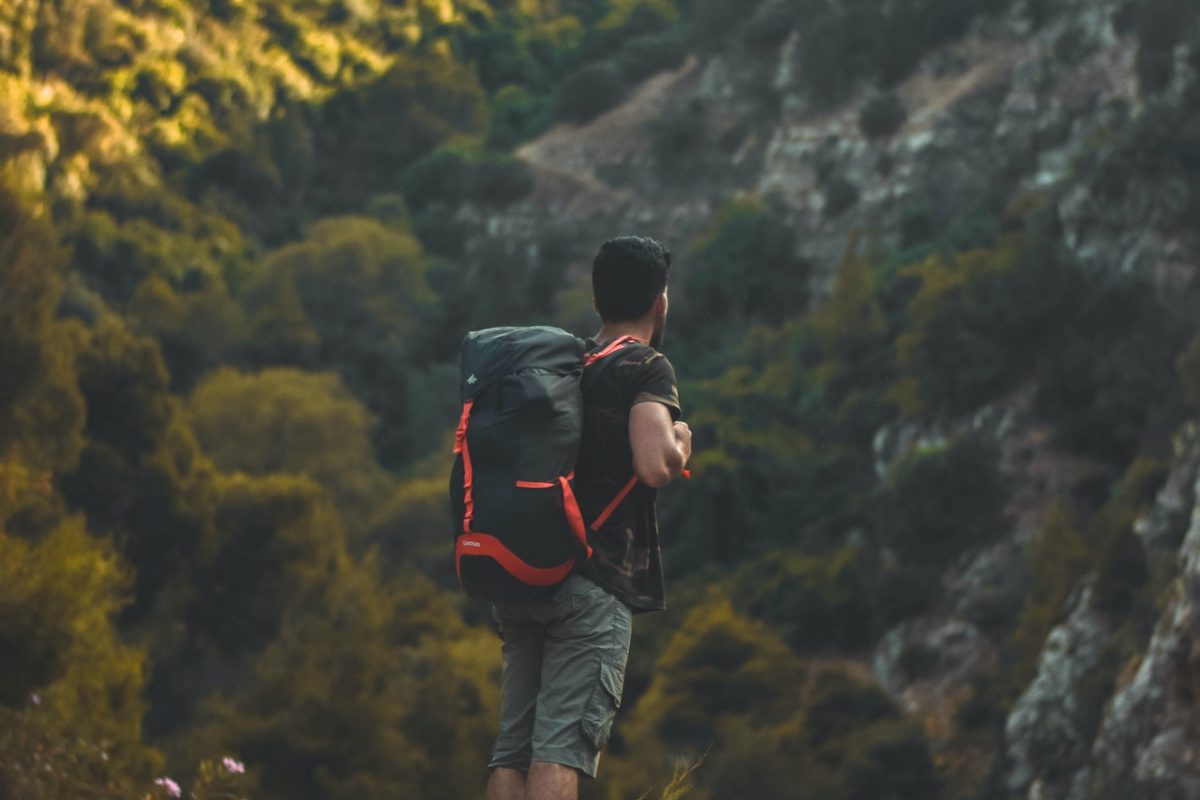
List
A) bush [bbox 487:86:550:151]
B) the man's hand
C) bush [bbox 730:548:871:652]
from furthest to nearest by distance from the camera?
bush [bbox 487:86:550:151] → bush [bbox 730:548:871:652] → the man's hand

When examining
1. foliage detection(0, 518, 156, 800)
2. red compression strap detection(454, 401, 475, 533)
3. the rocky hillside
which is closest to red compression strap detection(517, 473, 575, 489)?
red compression strap detection(454, 401, 475, 533)

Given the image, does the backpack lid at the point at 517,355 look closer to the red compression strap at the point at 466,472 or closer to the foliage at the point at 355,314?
the red compression strap at the point at 466,472

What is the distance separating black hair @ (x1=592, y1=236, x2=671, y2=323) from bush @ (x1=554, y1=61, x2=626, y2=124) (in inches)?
2412

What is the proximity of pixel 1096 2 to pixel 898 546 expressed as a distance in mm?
18061

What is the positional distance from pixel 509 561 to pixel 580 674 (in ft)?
1.05

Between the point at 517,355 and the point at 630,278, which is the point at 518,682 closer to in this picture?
the point at 517,355

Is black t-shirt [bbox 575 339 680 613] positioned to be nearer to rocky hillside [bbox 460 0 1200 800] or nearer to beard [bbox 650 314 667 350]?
beard [bbox 650 314 667 350]

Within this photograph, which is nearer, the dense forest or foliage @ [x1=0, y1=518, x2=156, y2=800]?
foliage @ [x1=0, y1=518, x2=156, y2=800]

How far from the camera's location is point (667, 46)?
6744cm

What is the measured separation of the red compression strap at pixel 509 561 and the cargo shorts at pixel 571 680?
0.26ft

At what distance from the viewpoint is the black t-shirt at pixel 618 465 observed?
4434 mm

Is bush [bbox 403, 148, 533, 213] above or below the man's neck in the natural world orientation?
below

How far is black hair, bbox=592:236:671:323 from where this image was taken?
15.1 ft

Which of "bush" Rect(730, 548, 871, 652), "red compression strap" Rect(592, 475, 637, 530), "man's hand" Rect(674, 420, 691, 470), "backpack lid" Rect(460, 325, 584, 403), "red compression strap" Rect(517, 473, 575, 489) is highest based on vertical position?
"backpack lid" Rect(460, 325, 584, 403)
